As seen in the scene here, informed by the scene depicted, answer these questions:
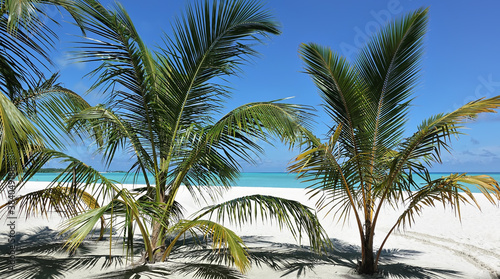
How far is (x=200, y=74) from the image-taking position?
15.8 feet

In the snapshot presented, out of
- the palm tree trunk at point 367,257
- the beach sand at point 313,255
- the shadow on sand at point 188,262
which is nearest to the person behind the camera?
the shadow on sand at point 188,262

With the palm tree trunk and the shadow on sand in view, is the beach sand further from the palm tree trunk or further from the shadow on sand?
the palm tree trunk

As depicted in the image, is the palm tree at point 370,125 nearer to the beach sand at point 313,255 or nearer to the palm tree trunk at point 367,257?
the palm tree trunk at point 367,257

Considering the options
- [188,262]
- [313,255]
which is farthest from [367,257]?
[188,262]

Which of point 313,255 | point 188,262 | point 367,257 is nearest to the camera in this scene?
point 367,257

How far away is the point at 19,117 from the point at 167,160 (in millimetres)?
2214

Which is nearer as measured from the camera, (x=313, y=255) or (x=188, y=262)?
(x=188, y=262)

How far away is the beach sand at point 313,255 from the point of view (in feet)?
14.5

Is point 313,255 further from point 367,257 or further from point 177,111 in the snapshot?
point 177,111

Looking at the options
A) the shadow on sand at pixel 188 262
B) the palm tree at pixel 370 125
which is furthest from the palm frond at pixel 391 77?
the shadow on sand at pixel 188 262

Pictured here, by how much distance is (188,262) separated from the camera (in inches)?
188

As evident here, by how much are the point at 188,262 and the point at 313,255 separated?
6.97 ft

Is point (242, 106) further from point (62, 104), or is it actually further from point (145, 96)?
point (62, 104)

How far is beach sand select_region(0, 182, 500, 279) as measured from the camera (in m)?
4.43
